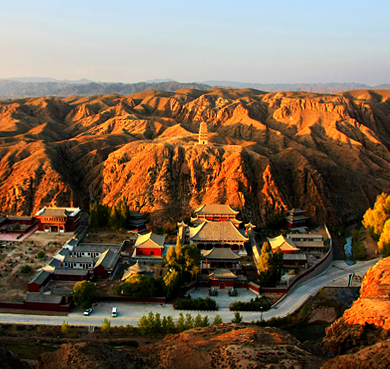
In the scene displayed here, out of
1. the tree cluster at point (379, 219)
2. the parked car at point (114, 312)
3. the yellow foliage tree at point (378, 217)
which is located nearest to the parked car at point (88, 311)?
the parked car at point (114, 312)

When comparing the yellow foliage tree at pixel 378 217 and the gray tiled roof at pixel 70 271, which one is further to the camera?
the yellow foliage tree at pixel 378 217

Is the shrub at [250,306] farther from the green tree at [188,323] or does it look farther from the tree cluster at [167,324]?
the green tree at [188,323]

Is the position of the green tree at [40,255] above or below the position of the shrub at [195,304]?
above

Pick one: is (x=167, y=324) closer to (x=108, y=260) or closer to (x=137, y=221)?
(x=108, y=260)

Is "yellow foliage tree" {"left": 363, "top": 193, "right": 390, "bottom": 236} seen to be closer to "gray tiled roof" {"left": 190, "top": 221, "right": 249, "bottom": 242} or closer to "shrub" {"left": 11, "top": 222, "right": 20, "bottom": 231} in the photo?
"gray tiled roof" {"left": 190, "top": 221, "right": 249, "bottom": 242}

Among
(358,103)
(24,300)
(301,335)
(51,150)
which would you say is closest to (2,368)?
(24,300)

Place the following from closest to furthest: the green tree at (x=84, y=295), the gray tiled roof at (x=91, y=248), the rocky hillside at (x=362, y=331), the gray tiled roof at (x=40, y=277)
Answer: the rocky hillside at (x=362, y=331)
the green tree at (x=84, y=295)
the gray tiled roof at (x=40, y=277)
the gray tiled roof at (x=91, y=248)

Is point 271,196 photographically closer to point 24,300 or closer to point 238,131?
point 24,300

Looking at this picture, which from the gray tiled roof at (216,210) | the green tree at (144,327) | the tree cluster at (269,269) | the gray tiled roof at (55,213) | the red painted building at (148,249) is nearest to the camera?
the green tree at (144,327)
